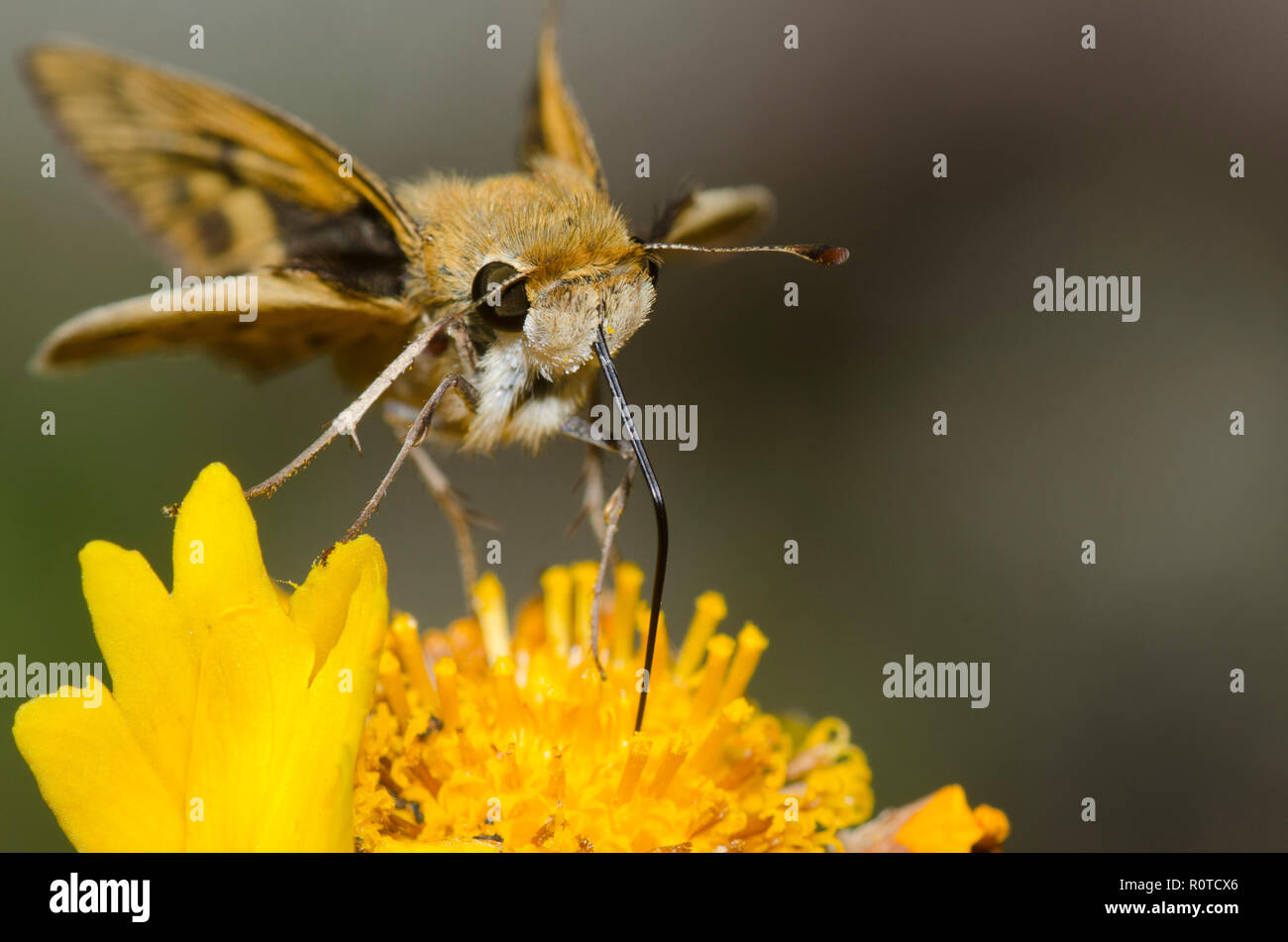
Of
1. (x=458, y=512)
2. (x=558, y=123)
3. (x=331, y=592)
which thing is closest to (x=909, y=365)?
(x=558, y=123)

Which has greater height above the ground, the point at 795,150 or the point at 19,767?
the point at 795,150

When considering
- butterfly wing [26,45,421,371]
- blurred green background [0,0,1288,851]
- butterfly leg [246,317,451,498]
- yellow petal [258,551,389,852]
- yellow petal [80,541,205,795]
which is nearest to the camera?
yellow petal [258,551,389,852]

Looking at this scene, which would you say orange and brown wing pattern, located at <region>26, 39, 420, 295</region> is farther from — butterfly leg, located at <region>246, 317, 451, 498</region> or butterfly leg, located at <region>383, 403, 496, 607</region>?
butterfly leg, located at <region>383, 403, 496, 607</region>

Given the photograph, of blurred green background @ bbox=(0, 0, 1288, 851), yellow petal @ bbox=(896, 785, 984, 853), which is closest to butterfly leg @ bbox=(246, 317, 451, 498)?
yellow petal @ bbox=(896, 785, 984, 853)

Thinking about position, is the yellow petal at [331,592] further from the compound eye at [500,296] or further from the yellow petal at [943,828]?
the yellow petal at [943,828]

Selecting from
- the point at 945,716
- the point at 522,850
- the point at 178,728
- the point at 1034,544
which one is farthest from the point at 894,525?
the point at 178,728

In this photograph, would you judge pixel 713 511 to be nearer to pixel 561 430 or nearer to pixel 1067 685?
pixel 1067 685
